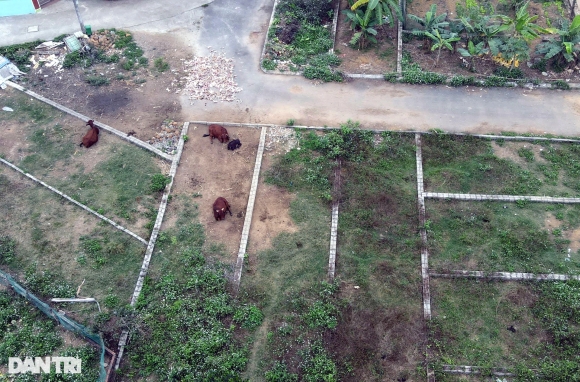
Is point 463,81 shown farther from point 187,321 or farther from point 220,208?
point 187,321

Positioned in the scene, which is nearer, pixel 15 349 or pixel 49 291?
pixel 15 349

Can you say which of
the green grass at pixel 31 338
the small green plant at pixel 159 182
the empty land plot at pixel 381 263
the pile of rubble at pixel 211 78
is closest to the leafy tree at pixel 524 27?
the empty land plot at pixel 381 263

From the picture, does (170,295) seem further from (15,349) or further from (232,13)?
(232,13)

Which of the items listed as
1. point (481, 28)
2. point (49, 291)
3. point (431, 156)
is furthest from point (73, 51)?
point (481, 28)

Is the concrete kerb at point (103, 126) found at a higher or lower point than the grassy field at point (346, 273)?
higher

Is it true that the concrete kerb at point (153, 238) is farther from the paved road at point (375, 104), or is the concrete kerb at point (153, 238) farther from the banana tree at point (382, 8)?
the banana tree at point (382, 8)

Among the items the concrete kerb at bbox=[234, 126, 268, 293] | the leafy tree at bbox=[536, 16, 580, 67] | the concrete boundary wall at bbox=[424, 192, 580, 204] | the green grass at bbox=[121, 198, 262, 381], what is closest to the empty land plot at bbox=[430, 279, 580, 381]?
the concrete boundary wall at bbox=[424, 192, 580, 204]

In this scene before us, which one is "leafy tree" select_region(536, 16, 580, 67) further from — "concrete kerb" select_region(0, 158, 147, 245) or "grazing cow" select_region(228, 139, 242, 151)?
"concrete kerb" select_region(0, 158, 147, 245)
